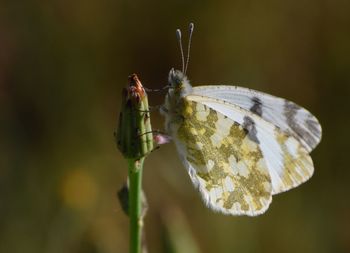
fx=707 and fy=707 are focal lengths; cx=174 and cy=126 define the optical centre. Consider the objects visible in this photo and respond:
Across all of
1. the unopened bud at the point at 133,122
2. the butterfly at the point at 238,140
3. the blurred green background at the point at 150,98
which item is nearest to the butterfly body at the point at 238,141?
the butterfly at the point at 238,140

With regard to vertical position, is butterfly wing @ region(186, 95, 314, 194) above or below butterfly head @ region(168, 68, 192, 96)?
below

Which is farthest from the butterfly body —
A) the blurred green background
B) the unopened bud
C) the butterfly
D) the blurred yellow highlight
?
the blurred yellow highlight

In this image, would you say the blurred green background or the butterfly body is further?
the blurred green background

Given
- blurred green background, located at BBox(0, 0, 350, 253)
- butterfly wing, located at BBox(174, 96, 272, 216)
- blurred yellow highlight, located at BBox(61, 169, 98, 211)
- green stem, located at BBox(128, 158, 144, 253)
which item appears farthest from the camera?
blurred green background, located at BBox(0, 0, 350, 253)

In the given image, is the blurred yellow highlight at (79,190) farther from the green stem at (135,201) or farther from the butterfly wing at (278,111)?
the green stem at (135,201)

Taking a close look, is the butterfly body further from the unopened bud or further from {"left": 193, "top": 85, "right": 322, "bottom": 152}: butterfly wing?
the unopened bud

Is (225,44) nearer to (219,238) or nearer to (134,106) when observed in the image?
(219,238)

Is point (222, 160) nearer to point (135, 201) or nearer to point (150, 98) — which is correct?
point (135, 201)

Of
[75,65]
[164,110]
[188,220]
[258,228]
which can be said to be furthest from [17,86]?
[164,110]
